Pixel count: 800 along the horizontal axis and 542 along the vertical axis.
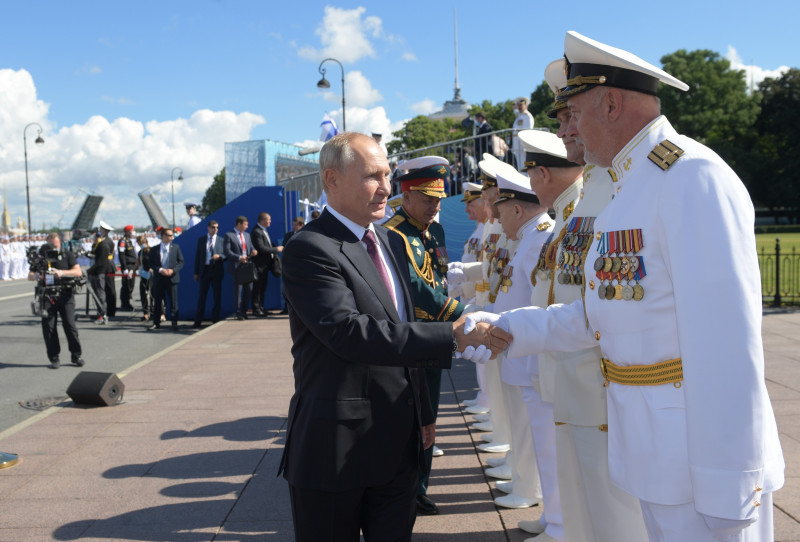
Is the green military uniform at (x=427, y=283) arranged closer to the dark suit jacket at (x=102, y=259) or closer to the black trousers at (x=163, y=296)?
the black trousers at (x=163, y=296)

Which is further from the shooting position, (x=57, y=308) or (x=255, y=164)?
(x=255, y=164)

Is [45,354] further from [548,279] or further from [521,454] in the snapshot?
[548,279]

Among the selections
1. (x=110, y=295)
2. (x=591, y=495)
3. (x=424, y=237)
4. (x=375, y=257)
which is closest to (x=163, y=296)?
(x=110, y=295)

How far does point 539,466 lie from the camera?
4152mm

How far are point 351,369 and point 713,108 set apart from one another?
226 ft

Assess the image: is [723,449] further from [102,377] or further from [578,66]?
[102,377]

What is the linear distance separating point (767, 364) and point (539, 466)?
5762 millimetres

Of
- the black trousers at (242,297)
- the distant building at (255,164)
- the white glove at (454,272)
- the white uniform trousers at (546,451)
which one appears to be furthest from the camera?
the distant building at (255,164)

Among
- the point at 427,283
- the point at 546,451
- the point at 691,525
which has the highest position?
the point at 427,283

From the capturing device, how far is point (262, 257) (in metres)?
15.4

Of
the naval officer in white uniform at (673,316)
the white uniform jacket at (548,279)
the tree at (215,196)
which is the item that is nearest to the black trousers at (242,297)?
the white uniform jacket at (548,279)

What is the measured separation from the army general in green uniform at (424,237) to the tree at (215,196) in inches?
4116

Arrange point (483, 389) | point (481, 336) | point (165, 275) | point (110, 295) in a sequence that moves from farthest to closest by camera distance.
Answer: point (110, 295)
point (165, 275)
point (483, 389)
point (481, 336)

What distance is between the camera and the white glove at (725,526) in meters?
1.80
